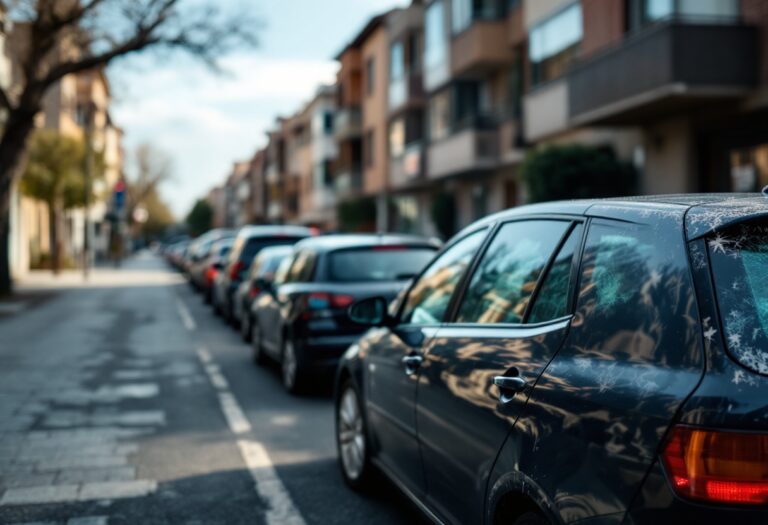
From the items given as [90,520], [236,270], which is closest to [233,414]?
[90,520]

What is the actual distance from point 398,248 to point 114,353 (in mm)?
5540

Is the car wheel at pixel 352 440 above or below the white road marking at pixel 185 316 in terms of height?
above

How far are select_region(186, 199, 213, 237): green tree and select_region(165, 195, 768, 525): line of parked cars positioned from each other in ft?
493

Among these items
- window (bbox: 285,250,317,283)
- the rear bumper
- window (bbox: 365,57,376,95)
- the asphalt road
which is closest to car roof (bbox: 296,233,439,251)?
window (bbox: 285,250,317,283)

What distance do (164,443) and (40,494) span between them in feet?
4.90

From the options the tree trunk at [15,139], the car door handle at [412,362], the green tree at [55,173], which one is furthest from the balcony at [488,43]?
the car door handle at [412,362]

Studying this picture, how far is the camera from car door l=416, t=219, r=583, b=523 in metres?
3.17

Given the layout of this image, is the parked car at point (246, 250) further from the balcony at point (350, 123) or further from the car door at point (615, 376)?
the balcony at point (350, 123)

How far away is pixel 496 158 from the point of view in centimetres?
2773

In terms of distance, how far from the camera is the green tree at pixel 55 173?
129ft

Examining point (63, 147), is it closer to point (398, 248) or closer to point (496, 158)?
point (496, 158)

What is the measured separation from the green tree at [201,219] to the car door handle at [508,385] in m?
151

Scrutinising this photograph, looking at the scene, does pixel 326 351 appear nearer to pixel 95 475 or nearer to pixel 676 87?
pixel 95 475

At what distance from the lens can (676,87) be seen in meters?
15.5
